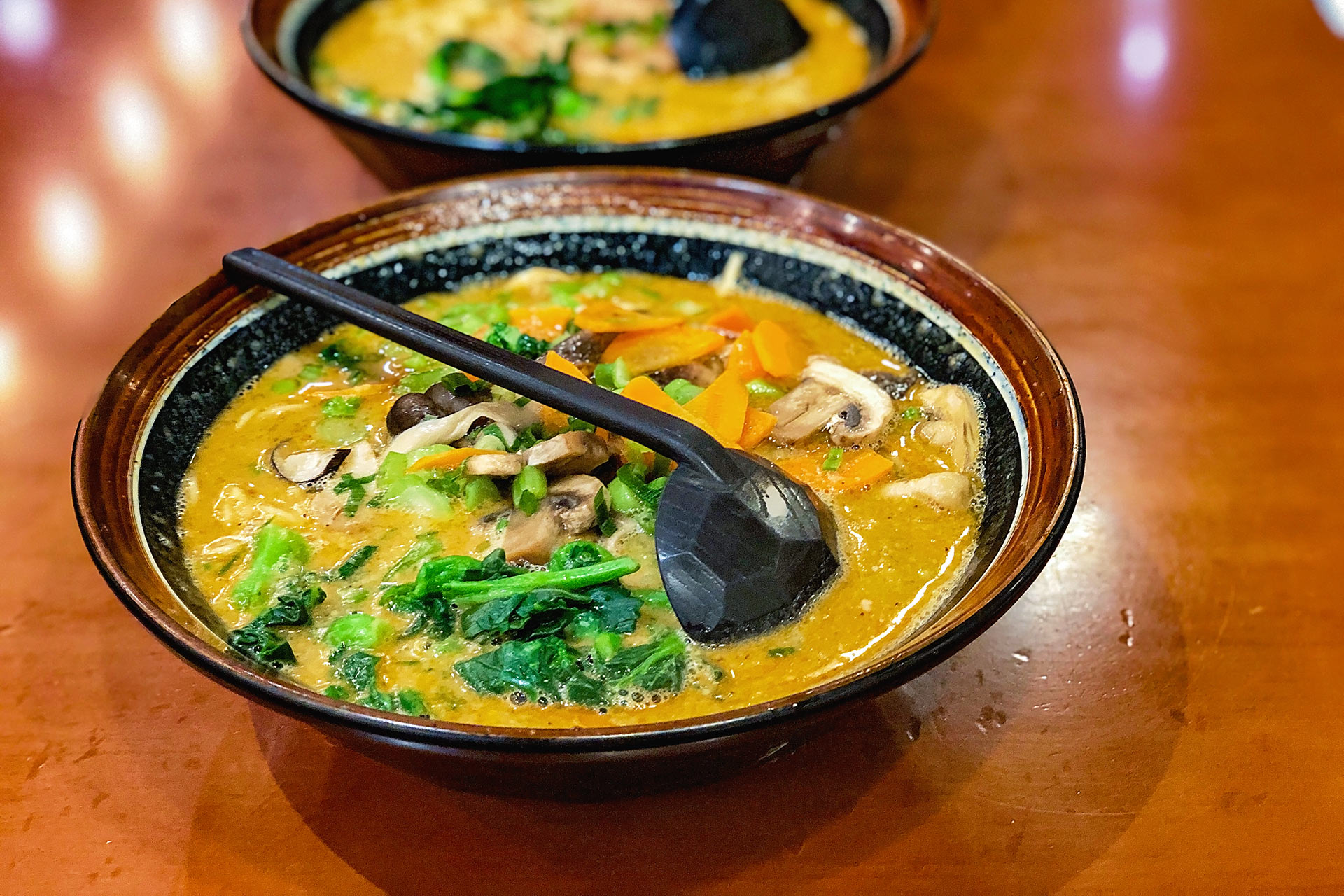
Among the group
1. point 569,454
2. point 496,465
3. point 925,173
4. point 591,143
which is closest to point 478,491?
point 496,465

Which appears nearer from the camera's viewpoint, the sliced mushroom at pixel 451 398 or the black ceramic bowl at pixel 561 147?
the sliced mushroom at pixel 451 398

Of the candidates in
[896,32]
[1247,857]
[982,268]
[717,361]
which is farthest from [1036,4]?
[1247,857]

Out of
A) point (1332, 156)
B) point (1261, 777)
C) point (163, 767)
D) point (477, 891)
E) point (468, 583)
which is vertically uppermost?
point (468, 583)

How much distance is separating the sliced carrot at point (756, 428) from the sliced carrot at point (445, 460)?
40 cm

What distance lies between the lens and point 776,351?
2000 millimetres

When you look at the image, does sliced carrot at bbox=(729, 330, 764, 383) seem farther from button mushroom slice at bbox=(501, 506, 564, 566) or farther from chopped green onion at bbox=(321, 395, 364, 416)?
chopped green onion at bbox=(321, 395, 364, 416)

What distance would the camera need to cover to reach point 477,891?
1434 millimetres

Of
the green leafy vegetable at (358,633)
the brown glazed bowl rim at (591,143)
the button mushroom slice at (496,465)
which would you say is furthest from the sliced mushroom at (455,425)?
the brown glazed bowl rim at (591,143)

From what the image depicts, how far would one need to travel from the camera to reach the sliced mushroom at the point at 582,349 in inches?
76.5

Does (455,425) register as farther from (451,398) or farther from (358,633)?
(358,633)

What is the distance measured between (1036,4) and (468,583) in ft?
11.7

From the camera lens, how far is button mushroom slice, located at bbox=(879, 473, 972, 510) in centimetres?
171

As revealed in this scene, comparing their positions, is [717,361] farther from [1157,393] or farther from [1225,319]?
[1225,319]

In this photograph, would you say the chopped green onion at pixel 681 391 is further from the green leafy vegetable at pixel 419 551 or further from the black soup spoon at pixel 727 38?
the black soup spoon at pixel 727 38
